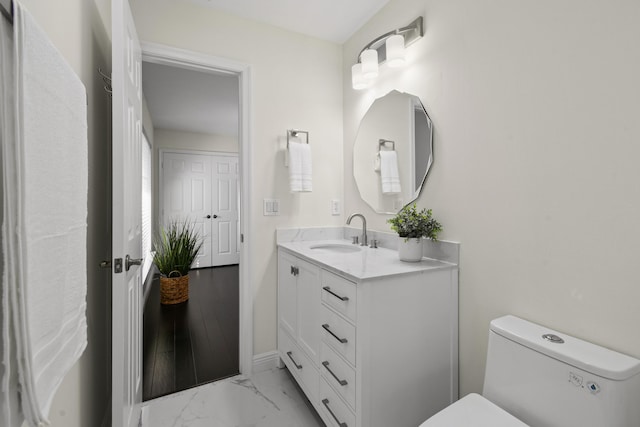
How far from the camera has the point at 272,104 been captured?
2.16 meters

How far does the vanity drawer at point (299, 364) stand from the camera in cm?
159

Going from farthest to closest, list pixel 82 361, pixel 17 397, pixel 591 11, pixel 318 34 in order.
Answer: pixel 318 34
pixel 82 361
pixel 591 11
pixel 17 397

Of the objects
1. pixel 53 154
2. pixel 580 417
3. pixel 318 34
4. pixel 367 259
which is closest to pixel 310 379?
pixel 367 259

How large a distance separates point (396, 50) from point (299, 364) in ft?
6.19

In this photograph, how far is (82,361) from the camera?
1.12m

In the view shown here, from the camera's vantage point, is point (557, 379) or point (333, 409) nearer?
point (557, 379)

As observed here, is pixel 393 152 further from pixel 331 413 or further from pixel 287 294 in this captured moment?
pixel 331 413

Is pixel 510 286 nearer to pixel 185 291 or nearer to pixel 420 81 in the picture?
pixel 420 81

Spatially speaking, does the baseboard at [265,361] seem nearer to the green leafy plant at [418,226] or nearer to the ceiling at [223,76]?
the green leafy plant at [418,226]

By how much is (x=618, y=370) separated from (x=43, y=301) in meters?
1.38

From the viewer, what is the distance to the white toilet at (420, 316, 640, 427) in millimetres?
844

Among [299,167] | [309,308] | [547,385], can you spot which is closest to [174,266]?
[299,167]

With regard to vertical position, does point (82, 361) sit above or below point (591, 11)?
below

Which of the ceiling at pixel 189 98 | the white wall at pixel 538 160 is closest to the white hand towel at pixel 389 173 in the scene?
the white wall at pixel 538 160
